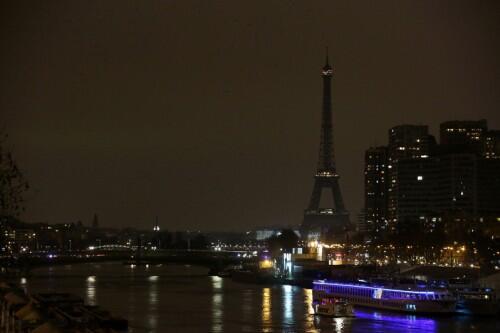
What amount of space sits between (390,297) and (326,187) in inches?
4391

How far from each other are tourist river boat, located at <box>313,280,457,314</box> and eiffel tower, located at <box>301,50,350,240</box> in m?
99.2

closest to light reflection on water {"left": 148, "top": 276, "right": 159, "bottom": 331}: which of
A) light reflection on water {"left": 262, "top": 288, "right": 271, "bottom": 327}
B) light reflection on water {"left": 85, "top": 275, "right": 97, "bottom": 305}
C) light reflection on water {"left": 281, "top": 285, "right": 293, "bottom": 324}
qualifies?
light reflection on water {"left": 85, "top": 275, "right": 97, "bottom": 305}

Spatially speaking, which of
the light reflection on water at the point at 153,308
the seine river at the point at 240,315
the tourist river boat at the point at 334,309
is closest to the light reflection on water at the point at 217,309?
the seine river at the point at 240,315

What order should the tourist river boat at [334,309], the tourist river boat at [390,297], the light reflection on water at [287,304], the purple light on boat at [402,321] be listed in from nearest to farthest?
the purple light on boat at [402,321]
the light reflection on water at [287,304]
the tourist river boat at [334,309]
the tourist river boat at [390,297]

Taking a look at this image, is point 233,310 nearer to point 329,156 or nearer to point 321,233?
point 321,233

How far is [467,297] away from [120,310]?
15264 mm

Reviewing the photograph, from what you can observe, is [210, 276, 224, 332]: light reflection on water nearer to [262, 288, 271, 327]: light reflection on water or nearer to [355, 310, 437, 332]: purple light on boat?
[262, 288, 271, 327]: light reflection on water

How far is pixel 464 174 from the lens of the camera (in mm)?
133250

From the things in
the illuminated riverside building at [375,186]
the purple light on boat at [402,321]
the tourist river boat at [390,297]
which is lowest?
the purple light on boat at [402,321]

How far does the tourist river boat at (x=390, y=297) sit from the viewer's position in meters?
43.9

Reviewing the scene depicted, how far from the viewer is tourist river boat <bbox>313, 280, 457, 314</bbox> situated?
43.9 meters

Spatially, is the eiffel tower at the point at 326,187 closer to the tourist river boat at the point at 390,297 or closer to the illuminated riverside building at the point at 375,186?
the illuminated riverside building at the point at 375,186

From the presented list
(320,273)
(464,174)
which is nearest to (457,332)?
(320,273)

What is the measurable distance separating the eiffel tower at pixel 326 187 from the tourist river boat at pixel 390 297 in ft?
325
